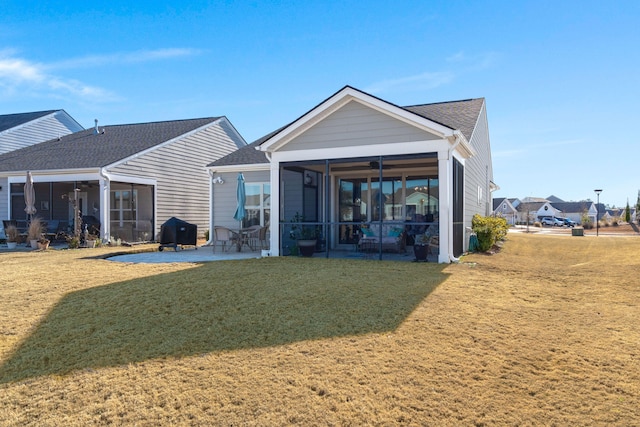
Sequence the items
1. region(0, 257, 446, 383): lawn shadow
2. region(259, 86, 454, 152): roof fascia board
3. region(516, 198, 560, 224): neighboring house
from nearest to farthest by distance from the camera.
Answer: region(0, 257, 446, 383): lawn shadow < region(259, 86, 454, 152): roof fascia board < region(516, 198, 560, 224): neighboring house

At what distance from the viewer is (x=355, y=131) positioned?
10852 millimetres

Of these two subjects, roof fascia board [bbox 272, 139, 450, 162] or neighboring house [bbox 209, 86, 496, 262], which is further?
neighboring house [bbox 209, 86, 496, 262]

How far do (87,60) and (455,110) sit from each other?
15.7 meters

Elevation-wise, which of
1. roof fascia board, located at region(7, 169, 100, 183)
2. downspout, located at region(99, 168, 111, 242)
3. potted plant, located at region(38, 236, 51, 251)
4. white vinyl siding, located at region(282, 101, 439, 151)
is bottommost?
potted plant, located at region(38, 236, 51, 251)

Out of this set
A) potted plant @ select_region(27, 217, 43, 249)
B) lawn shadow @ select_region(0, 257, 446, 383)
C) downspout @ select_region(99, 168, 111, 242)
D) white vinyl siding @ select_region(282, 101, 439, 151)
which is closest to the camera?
lawn shadow @ select_region(0, 257, 446, 383)

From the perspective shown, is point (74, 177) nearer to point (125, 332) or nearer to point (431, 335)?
point (125, 332)

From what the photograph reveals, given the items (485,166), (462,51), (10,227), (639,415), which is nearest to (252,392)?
(639,415)

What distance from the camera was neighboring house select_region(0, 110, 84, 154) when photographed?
22.4 m

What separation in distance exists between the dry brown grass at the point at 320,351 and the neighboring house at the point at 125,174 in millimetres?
9487

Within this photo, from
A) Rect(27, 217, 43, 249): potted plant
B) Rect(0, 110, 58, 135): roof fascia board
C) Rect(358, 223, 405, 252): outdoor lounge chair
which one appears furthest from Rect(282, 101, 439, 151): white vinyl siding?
Rect(0, 110, 58, 135): roof fascia board

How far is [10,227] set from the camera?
1538 centimetres

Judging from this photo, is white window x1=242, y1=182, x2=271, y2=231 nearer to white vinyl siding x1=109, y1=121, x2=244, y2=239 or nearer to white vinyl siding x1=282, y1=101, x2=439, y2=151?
white vinyl siding x1=109, y1=121, x2=244, y2=239

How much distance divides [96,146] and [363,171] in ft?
43.7

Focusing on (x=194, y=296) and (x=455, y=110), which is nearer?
(x=194, y=296)
